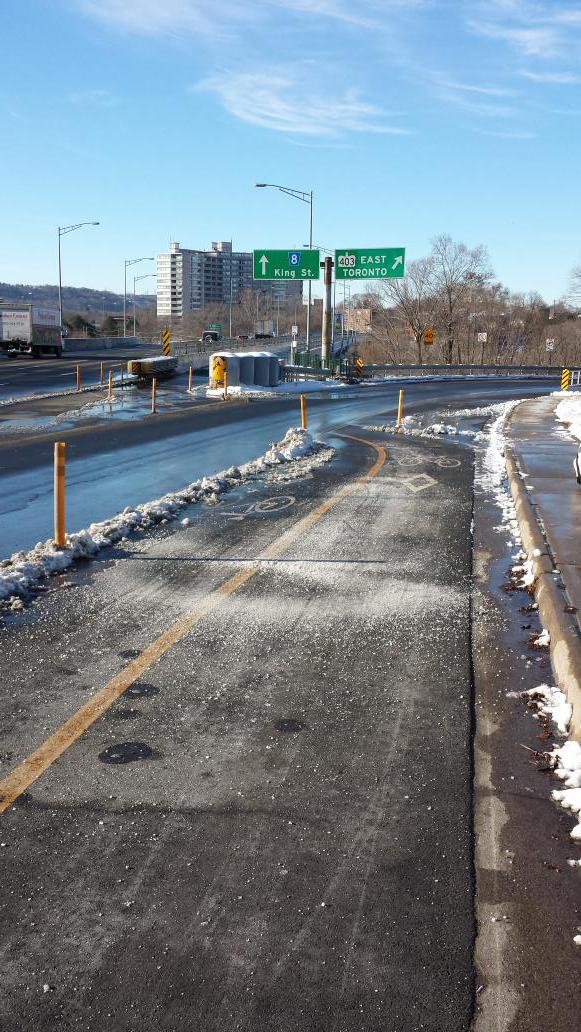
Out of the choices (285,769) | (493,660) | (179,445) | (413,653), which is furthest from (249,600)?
(179,445)

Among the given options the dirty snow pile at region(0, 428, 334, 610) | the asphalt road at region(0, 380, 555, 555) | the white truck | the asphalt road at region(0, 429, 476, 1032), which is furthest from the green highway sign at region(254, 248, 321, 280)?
the asphalt road at region(0, 429, 476, 1032)

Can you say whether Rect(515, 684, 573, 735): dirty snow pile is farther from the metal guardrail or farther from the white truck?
the white truck

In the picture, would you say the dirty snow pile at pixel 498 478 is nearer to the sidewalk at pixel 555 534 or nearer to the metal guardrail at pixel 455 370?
the sidewalk at pixel 555 534

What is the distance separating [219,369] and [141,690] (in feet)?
107

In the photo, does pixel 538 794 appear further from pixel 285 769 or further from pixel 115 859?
pixel 115 859

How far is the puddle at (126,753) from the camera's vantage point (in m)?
4.91

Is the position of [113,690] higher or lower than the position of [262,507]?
lower

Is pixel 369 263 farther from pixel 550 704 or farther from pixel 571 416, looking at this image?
pixel 550 704

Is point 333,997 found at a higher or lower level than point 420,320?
lower

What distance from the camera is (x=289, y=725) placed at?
5.40m

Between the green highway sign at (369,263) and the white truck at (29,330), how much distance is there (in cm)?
2231

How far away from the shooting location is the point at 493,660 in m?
6.57

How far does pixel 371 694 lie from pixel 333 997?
2.84 metres

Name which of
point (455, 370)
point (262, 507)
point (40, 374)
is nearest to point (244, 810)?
point (262, 507)
